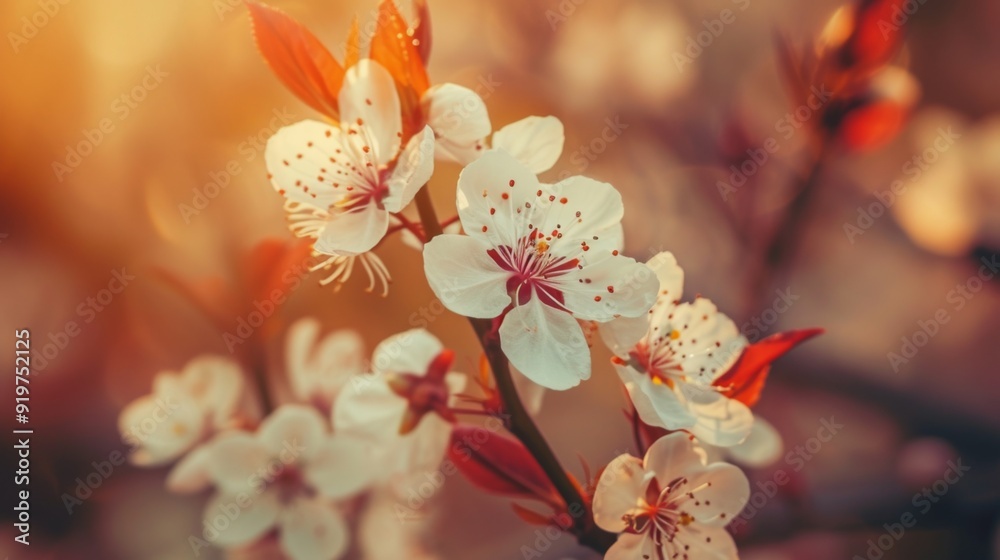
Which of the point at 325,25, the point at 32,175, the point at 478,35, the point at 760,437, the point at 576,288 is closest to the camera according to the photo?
the point at 576,288

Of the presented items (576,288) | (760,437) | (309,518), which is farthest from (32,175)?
(760,437)

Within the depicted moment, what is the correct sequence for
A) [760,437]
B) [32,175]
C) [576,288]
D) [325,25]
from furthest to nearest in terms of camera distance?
[325,25], [32,175], [760,437], [576,288]

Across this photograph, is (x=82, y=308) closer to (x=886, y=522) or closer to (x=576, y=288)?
(x=576, y=288)

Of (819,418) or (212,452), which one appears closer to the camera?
(212,452)

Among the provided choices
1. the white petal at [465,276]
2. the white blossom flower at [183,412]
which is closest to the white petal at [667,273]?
the white petal at [465,276]

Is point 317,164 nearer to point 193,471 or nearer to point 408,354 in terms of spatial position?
point 408,354
